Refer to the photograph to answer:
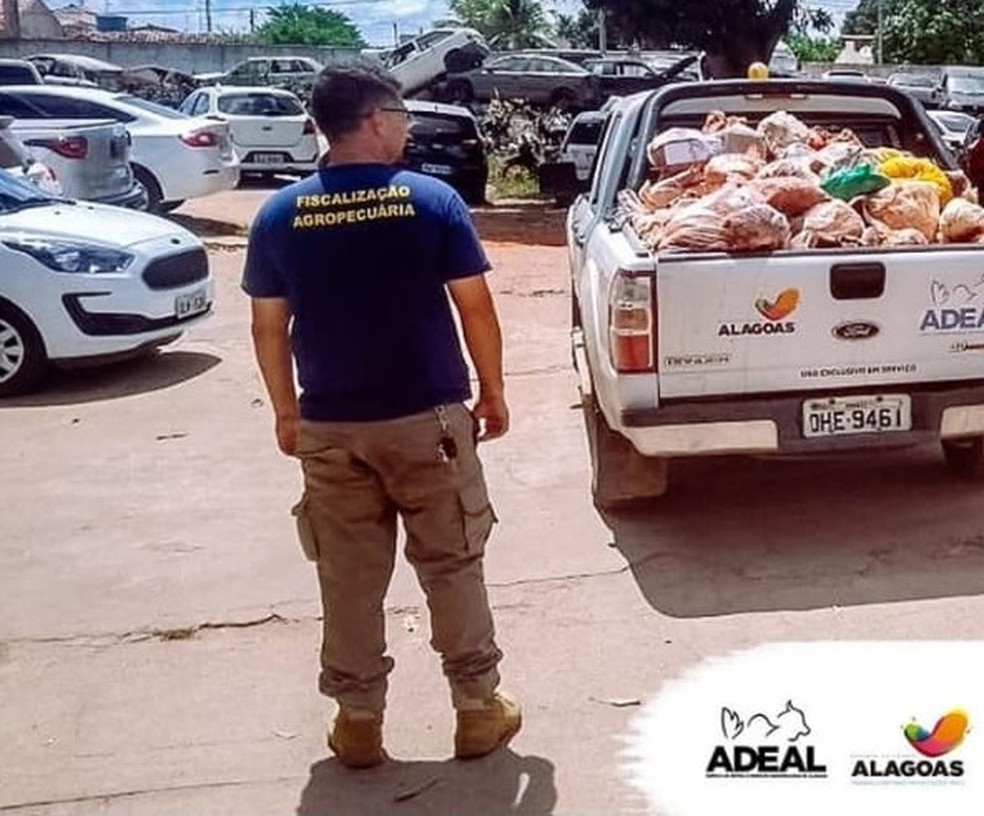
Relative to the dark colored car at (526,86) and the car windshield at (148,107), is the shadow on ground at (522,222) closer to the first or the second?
the car windshield at (148,107)

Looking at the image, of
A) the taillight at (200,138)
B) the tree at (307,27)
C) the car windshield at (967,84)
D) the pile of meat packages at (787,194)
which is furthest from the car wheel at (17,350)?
the tree at (307,27)

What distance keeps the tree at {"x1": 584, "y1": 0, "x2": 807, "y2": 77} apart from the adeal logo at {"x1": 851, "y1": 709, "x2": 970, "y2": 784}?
18212 mm

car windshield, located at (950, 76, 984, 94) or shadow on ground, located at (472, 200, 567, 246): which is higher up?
car windshield, located at (950, 76, 984, 94)

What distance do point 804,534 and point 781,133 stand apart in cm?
211

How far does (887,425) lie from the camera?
5.14 meters

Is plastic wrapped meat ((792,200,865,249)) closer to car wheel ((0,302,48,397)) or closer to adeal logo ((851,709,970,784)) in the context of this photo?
adeal logo ((851,709,970,784))

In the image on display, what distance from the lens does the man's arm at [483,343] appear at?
3.53 meters

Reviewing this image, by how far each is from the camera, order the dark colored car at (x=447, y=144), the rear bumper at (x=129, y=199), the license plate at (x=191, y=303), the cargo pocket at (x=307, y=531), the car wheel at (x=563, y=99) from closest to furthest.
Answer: the cargo pocket at (x=307, y=531) → the license plate at (x=191, y=303) → the rear bumper at (x=129, y=199) → the dark colored car at (x=447, y=144) → the car wheel at (x=563, y=99)

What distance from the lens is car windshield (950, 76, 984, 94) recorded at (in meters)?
31.2

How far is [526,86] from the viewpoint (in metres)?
26.3

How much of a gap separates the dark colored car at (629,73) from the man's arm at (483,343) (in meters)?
18.1

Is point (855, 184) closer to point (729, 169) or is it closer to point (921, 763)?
point (729, 169)

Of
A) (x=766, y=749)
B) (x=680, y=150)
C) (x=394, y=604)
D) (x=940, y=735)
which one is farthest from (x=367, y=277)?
(x=680, y=150)

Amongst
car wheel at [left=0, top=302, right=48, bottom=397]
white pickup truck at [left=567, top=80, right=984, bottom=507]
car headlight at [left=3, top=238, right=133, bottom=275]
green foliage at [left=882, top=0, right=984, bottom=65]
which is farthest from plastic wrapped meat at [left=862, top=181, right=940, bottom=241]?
green foliage at [left=882, top=0, right=984, bottom=65]
